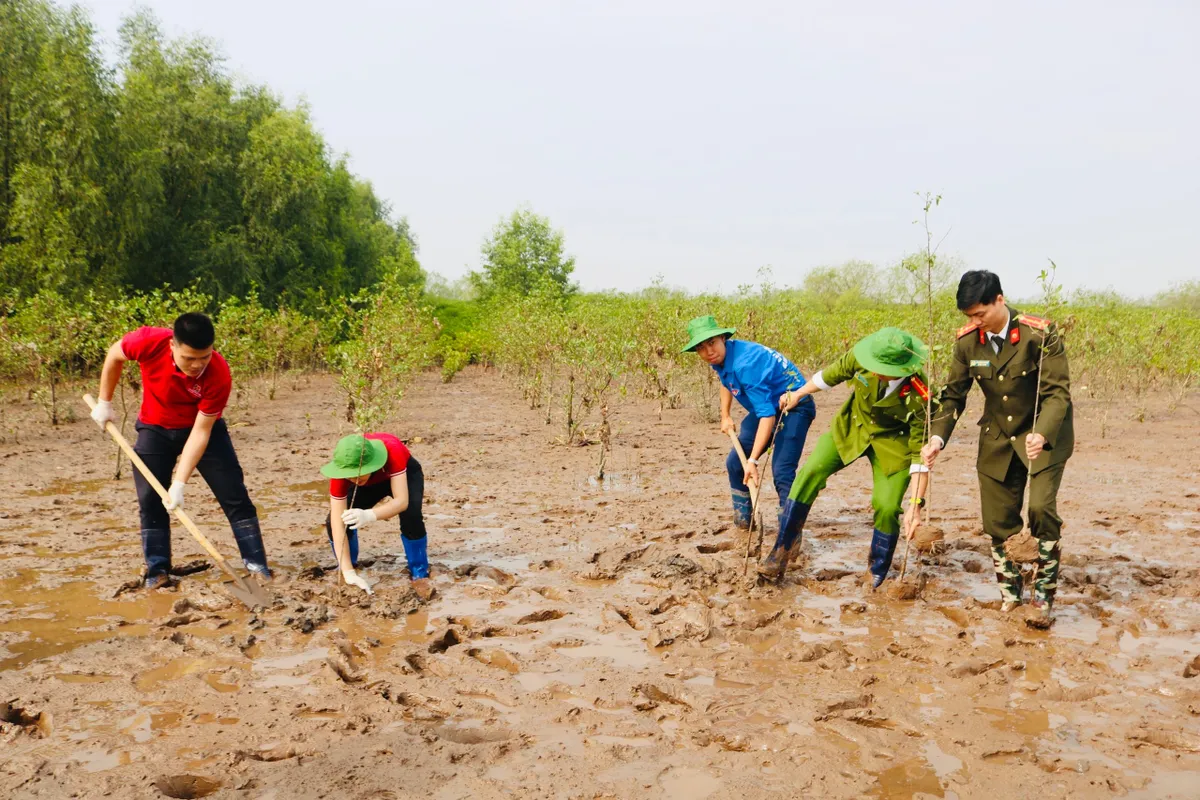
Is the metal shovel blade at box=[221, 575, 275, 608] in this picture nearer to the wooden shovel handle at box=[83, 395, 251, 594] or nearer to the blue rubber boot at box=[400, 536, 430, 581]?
the wooden shovel handle at box=[83, 395, 251, 594]

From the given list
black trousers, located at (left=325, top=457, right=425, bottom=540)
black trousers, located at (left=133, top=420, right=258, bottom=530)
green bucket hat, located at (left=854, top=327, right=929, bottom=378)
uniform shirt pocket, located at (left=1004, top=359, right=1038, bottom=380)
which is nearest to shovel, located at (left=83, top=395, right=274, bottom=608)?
black trousers, located at (left=133, top=420, right=258, bottom=530)

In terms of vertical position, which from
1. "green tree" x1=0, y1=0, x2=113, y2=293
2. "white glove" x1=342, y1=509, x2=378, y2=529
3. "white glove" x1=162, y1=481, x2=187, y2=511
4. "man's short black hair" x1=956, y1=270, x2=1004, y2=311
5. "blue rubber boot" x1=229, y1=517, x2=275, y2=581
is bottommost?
"blue rubber boot" x1=229, y1=517, x2=275, y2=581

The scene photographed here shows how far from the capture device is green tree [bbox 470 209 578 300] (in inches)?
1751

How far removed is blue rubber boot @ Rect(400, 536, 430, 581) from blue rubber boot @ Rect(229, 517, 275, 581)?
0.85 m

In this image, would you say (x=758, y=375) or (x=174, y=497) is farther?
(x=758, y=375)

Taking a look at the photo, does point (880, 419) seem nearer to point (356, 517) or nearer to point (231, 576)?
point (356, 517)

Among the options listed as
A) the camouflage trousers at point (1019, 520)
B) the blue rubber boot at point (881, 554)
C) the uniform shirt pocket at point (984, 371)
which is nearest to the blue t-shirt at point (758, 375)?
the blue rubber boot at point (881, 554)

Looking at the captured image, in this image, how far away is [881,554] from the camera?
481 cm

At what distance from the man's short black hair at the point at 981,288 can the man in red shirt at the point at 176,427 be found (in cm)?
389

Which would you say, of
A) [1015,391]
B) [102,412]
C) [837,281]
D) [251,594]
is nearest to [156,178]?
[102,412]

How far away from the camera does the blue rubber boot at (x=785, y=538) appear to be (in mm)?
4945

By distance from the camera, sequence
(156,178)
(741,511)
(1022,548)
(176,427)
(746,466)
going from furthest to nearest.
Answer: (156,178)
(741,511)
(746,466)
(176,427)
(1022,548)

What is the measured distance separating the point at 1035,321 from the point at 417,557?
367 centimetres

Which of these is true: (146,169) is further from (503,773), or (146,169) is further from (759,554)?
(503,773)
